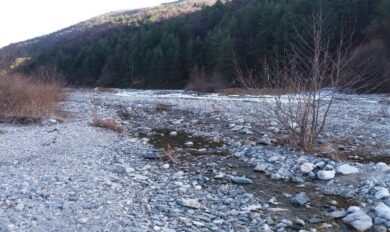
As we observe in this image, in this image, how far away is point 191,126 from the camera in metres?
15.6

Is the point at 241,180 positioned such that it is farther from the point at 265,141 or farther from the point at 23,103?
the point at 23,103

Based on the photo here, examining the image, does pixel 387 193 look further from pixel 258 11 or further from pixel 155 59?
pixel 155 59

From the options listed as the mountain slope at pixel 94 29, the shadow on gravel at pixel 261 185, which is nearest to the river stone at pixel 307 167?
the shadow on gravel at pixel 261 185

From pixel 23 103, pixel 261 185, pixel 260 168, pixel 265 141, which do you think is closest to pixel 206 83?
pixel 23 103

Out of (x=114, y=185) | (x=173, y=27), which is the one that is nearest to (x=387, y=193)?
(x=114, y=185)

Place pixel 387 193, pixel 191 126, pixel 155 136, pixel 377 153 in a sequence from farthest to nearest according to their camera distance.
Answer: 1. pixel 191 126
2. pixel 155 136
3. pixel 377 153
4. pixel 387 193

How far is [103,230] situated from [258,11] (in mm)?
57641

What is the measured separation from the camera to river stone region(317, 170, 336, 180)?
847cm

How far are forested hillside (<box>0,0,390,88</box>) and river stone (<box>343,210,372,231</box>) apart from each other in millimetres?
23866

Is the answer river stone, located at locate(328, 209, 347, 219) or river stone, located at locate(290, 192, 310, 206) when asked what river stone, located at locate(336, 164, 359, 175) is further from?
river stone, located at locate(328, 209, 347, 219)

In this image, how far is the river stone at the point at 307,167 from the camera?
8.90 metres

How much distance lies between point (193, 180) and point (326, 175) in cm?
257

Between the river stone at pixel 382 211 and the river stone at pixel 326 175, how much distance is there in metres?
1.69

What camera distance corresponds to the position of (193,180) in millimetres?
8508
